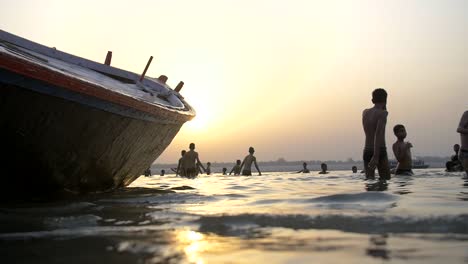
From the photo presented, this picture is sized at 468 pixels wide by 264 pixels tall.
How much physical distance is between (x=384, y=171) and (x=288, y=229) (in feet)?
19.3

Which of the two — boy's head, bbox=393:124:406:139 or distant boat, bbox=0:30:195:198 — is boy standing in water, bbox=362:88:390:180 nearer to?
boy's head, bbox=393:124:406:139

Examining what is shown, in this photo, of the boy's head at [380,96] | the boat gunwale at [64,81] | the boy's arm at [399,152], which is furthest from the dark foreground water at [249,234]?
the boy's arm at [399,152]

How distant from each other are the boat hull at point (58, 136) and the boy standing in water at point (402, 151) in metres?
6.21

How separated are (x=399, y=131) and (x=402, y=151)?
476 millimetres

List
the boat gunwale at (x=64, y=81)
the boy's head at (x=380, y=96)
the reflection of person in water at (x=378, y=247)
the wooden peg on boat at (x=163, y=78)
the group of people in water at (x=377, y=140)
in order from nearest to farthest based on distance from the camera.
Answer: the reflection of person in water at (x=378, y=247) < the boat gunwale at (x=64, y=81) < the group of people in water at (x=377, y=140) < the boy's head at (x=380, y=96) < the wooden peg on boat at (x=163, y=78)

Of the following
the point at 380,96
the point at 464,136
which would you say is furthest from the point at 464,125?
the point at 380,96

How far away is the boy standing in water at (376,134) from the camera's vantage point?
301 inches

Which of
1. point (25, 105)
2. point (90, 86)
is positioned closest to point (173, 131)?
point (90, 86)

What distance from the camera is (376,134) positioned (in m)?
7.63

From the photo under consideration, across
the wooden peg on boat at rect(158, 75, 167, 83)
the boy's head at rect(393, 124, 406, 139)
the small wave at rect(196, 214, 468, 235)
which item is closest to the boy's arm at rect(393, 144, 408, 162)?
the boy's head at rect(393, 124, 406, 139)

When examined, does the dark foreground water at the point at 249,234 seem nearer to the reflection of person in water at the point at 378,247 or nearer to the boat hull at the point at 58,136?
the reflection of person in water at the point at 378,247

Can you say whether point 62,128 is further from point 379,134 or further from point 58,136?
point 379,134

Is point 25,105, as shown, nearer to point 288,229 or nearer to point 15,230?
point 15,230

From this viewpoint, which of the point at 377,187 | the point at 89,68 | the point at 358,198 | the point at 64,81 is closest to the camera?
the point at 358,198
